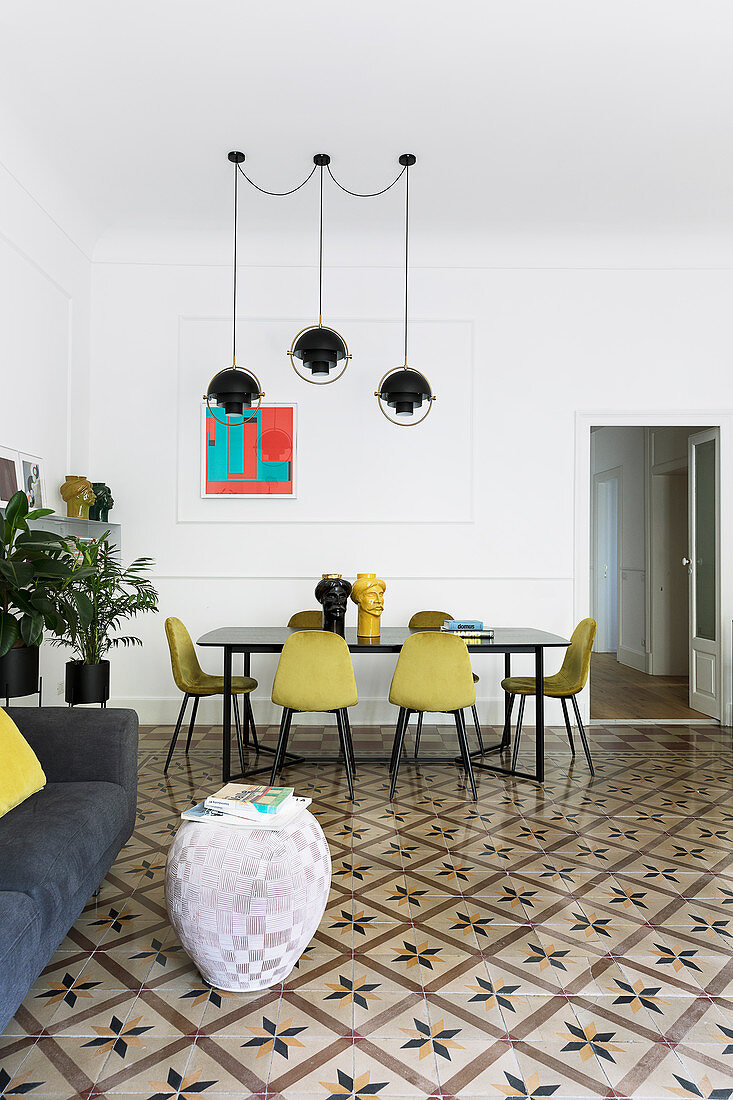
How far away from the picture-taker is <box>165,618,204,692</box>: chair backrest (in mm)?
4621

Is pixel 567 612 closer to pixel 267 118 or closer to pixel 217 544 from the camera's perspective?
pixel 217 544

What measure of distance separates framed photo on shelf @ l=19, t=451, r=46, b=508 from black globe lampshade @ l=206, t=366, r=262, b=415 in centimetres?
118

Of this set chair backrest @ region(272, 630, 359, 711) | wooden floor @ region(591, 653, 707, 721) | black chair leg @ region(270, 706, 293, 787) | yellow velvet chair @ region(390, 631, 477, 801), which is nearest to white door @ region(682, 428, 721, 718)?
wooden floor @ region(591, 653, 707, 721)

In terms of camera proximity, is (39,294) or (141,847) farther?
(39,294)

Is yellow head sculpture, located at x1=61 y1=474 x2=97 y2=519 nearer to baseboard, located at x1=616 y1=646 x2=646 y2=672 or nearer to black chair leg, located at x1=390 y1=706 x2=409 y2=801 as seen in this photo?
black chair leg, located at x1=390 y1=706 x2=409 y2=801

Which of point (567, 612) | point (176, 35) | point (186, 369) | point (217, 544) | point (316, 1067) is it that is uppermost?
point (176, 35)

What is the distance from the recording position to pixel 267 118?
4.30 m

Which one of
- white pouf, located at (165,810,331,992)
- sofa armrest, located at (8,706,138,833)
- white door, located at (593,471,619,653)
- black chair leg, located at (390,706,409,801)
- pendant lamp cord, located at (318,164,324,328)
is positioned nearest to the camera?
white pouf, located at (165,810,331,992)

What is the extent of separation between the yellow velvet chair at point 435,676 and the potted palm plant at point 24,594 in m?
1.77

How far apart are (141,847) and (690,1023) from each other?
86.7 inches

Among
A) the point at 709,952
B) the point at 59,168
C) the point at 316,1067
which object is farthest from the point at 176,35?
the point at 709,952

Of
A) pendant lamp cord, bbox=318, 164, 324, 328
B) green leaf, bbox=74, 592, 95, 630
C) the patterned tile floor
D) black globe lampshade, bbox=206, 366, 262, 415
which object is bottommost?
the patterned tile floor

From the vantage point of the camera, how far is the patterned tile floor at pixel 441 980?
1.91 m

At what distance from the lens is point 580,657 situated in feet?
15.3
